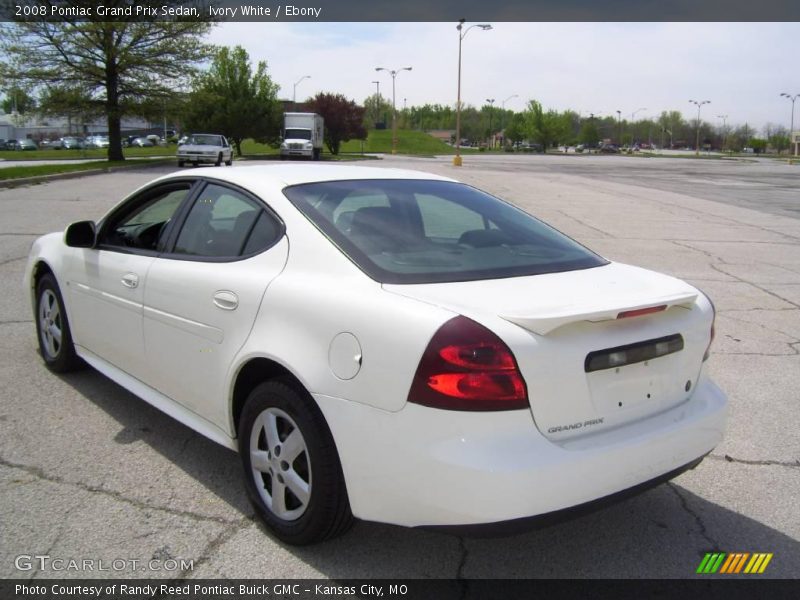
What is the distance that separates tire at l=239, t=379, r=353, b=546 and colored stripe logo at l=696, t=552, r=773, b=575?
4.68 feet

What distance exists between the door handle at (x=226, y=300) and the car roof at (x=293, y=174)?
1.85ft

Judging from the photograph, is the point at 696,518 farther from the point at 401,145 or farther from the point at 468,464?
the point at 401,145

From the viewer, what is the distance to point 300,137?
44.8 meters

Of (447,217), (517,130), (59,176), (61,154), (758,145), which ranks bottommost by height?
(59,176)

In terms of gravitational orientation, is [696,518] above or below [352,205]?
below

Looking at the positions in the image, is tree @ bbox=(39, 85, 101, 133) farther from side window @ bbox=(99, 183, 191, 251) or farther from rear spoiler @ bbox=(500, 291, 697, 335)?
rear spoiler @ bbox=(500, 291, 697, 335)

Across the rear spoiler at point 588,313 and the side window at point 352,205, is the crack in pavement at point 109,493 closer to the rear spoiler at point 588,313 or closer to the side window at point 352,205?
the side window at point 352,205

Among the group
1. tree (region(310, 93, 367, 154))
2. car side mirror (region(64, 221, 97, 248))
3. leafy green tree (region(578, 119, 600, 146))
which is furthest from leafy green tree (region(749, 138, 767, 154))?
car side mirror (region(64, 221, 97, 248))

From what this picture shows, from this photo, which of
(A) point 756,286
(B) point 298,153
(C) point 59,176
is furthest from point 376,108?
(A) point 756,286

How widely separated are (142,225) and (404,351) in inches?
110

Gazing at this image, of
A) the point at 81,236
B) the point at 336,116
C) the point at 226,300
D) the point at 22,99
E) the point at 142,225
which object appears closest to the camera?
the point at 226,300

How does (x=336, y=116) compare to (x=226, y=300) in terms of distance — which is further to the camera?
(x=336, y=116)

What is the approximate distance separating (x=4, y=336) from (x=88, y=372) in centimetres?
131

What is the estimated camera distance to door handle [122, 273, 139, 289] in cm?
372
